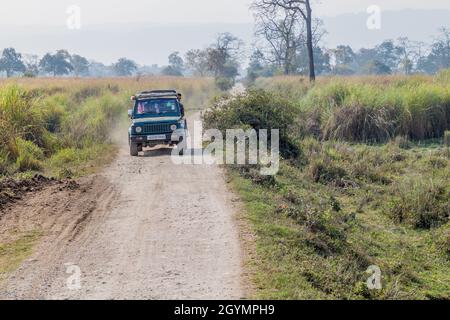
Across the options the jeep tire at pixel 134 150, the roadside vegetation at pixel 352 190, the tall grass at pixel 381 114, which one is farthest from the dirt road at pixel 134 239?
the tall grass at pixel 381 114

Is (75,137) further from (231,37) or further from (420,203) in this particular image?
(231,37)

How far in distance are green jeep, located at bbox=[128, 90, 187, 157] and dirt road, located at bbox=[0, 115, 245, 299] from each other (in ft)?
9.51

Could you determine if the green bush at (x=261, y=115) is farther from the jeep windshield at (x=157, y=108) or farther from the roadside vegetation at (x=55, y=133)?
the roadside vegetation at (x=55, y=133)

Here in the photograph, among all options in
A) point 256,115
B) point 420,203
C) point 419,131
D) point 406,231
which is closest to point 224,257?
point 406,231

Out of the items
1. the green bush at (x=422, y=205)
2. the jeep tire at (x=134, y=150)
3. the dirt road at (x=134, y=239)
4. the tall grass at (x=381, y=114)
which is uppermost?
the tall grass at (x=381, y=114)

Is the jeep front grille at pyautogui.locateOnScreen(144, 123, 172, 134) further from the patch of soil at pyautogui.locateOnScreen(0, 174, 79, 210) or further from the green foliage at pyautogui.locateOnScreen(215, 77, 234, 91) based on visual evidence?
→ the green foliage at pyautogui.locateOnScreen(215, 77, 234, 91)

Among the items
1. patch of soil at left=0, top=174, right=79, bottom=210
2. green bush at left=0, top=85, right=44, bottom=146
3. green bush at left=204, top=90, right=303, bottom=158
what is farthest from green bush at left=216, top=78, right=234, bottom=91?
patch of soil at left=0, top=174, right=79, bottom=210

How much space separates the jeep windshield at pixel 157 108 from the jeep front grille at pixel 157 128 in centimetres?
66

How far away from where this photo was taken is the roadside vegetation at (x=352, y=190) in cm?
835

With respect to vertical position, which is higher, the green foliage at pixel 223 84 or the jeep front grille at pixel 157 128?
the green foliage at pixel 223 84

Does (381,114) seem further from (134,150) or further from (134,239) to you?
(134,239)

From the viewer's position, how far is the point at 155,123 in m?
17.4

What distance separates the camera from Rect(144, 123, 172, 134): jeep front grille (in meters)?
17.3

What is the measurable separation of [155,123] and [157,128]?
0.15m
